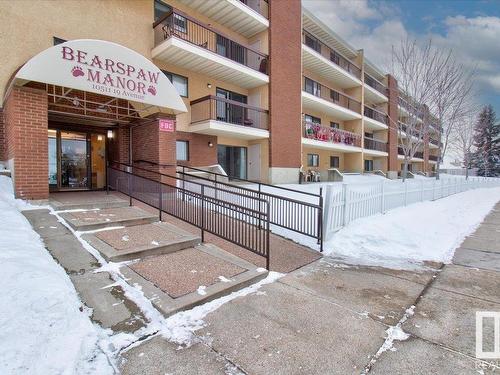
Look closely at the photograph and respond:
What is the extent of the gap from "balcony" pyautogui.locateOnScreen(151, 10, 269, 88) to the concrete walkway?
1077cm

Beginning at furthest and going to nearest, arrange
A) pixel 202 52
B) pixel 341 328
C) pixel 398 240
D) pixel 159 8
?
pixel 159 8, pixel 202 52, pixel 398 240, pixel 341 328

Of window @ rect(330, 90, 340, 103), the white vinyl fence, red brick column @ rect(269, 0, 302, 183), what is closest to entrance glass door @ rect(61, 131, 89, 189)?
red brick column @ rect(269, 0, 302, 183)

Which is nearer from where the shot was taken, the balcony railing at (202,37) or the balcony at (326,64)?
the balcony railing at (202,37)

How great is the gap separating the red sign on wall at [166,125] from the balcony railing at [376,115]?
22014 millimetres

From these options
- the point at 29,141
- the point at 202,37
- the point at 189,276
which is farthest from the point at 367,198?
the point at 202,37

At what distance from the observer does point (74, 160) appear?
424 inches

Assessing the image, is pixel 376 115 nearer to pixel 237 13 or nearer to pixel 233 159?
pixel 233 159

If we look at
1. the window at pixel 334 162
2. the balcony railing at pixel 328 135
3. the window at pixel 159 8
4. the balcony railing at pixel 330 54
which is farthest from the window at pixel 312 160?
the window at pixel 159 8

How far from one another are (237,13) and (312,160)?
1158 centimetres

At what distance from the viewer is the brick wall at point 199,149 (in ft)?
43.5

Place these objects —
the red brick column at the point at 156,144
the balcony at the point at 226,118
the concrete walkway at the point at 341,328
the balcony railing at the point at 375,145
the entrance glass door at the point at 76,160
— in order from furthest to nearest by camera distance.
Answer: the balcony railing at the point at 375,145, the balcony at the point at 226,118, the entrance glass door at the point at 76,160, the red brick column at the point at 156,144, the concrete walkway at the point at 341,328

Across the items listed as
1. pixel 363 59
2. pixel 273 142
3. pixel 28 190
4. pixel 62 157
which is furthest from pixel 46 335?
pixel 363 59

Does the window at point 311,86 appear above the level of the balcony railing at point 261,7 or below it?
below

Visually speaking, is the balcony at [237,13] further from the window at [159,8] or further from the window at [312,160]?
the window at [312,160]
